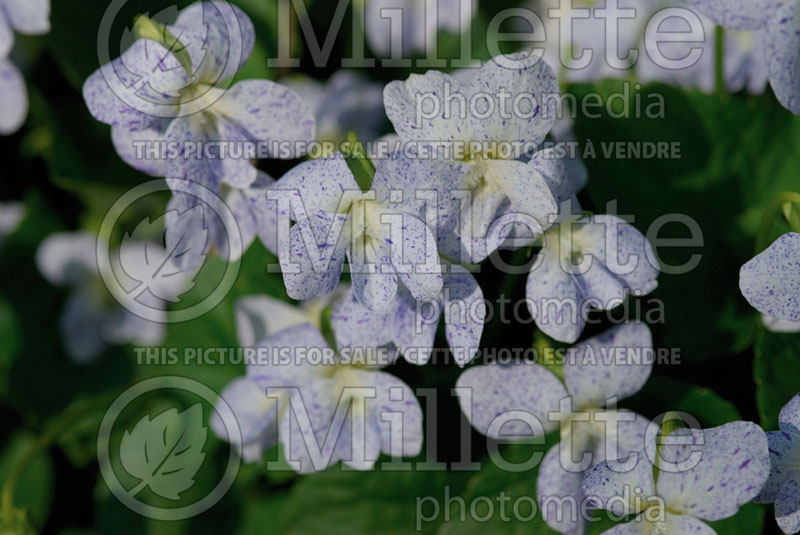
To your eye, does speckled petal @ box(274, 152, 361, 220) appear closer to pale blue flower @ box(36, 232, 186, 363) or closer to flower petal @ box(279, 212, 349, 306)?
flower petal @ box(279, 212, 349, 306)

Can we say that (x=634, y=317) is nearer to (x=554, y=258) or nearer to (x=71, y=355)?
(x=554, y=258)

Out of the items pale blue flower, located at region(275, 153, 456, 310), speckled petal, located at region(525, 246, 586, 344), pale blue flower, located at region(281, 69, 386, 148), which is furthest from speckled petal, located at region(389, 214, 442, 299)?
pale blue flower, located at region(281, 69, 386, 148)

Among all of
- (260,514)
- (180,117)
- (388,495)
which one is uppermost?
(180,117)

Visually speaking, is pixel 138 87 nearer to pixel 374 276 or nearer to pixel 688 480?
pixel 374 276

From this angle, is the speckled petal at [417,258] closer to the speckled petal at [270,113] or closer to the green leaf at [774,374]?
the speckled petal at [270,113]

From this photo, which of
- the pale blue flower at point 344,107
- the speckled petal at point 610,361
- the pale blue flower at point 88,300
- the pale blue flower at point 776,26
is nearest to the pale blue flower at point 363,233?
the speckled petal at point 610,361

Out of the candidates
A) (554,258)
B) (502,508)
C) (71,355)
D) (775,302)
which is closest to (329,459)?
(502,508)

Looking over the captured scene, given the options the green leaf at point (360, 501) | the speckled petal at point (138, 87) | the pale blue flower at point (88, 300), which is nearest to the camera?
the speckled petal at point (138, 87)

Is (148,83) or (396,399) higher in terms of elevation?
(148,83)
